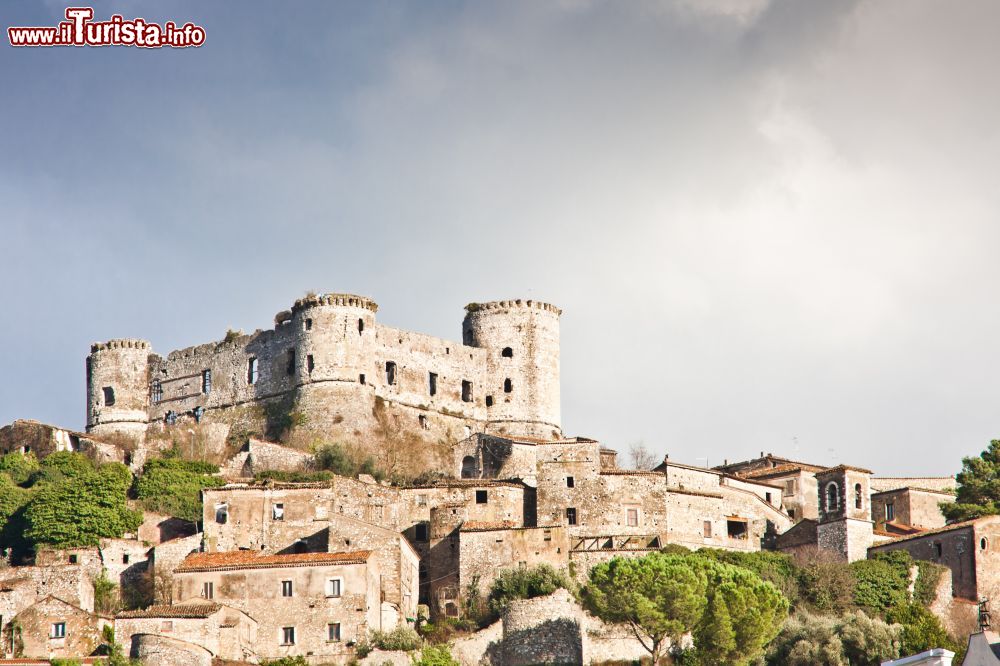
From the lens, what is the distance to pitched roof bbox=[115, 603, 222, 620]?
5904cm

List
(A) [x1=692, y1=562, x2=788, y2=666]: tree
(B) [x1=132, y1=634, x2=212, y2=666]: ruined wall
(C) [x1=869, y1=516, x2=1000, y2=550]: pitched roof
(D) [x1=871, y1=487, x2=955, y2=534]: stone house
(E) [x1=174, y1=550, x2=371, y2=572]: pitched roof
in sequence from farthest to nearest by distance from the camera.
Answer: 1. (D) [x1=871, y1=487, x2=955, y2=534]: stone house
2. (C) [x1=869, y1=516, x2=1000, y2=550]: pitched roof
3. (E) [x1=174, y1=550, x2=371, y2=572]: pitched roof
4. (A) [x1=692, y1=562, x2=788, y2=666]: tree
5. (B) [x1=132, y1=634, x2=212, y2=666]: ruined wall

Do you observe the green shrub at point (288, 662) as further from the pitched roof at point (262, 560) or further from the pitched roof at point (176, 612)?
the pitched roof at point (262, 560)

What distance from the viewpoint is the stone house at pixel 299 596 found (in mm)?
60500

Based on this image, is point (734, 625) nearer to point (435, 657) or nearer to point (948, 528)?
point (435, 657)

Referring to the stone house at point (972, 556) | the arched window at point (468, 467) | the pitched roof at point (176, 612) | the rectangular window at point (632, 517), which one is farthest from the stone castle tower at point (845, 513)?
the pitched roof at point (176, 612)

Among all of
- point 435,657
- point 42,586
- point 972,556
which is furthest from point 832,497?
point 42,586

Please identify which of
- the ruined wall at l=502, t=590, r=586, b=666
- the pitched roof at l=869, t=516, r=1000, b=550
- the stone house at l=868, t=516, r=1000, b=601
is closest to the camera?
the ruined wall at l=502, t=590, r=586, b=666

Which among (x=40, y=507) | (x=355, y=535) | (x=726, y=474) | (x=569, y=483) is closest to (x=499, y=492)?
(x=569, y=483)

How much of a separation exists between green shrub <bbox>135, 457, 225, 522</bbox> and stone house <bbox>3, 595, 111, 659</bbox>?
10734 mm

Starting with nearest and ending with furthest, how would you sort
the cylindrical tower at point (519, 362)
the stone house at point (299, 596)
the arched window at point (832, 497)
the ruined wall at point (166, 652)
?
the ruined wall at point (166, 652), the stone house at point (299, 596), the arched window at point (832, 497), the cylindrical tower at point (519, 362)

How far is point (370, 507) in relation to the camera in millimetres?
69438

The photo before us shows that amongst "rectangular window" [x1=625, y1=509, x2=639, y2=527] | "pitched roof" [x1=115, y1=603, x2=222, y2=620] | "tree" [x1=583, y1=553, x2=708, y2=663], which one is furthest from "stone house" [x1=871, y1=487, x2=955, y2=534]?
"pitched roof" [x1=115, y1=603, x2=222, y2=620]

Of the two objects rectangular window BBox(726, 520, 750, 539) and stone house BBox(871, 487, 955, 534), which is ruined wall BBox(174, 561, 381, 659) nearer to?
rectangular window BBox(726, 520, 750, 539)

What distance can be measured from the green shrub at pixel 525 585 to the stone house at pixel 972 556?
15096 millimetres
